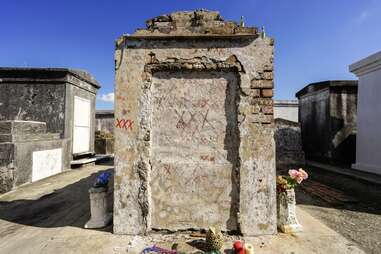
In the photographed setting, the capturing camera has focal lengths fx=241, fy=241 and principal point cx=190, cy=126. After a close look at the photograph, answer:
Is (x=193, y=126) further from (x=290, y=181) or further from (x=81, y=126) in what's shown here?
(x=81, y=126)

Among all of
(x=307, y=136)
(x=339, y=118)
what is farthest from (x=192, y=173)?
(x=307, y=136)

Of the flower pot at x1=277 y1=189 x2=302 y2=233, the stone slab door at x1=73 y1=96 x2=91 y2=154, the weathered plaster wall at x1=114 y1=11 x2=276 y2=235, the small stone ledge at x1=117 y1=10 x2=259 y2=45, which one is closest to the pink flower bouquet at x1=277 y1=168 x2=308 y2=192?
the flower pot at x1=277 y1=189 x2=302 y2=233

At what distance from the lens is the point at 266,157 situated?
129 inches

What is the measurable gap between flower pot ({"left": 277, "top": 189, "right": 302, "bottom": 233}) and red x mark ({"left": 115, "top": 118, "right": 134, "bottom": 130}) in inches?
92.2

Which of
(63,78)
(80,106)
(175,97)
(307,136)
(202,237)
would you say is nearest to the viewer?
(202,237)

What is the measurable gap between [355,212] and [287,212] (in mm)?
2184

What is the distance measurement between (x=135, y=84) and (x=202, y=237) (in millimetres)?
2253

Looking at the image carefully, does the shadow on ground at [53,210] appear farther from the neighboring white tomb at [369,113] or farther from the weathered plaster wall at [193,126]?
the neighboring white tomb at [369,113]

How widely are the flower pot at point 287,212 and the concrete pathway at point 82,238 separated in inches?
4.3

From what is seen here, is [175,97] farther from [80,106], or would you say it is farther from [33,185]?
[80,106]

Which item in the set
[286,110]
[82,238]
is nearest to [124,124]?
[82,238]

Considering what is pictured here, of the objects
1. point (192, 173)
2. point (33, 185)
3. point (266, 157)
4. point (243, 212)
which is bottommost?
point (33, 185)

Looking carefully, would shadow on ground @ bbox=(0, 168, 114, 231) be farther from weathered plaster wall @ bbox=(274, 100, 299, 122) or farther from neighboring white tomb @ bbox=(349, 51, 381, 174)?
weathered plaster wall @ bbox=(274, 100, 299, 122)

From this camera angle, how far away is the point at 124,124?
3330 mm
